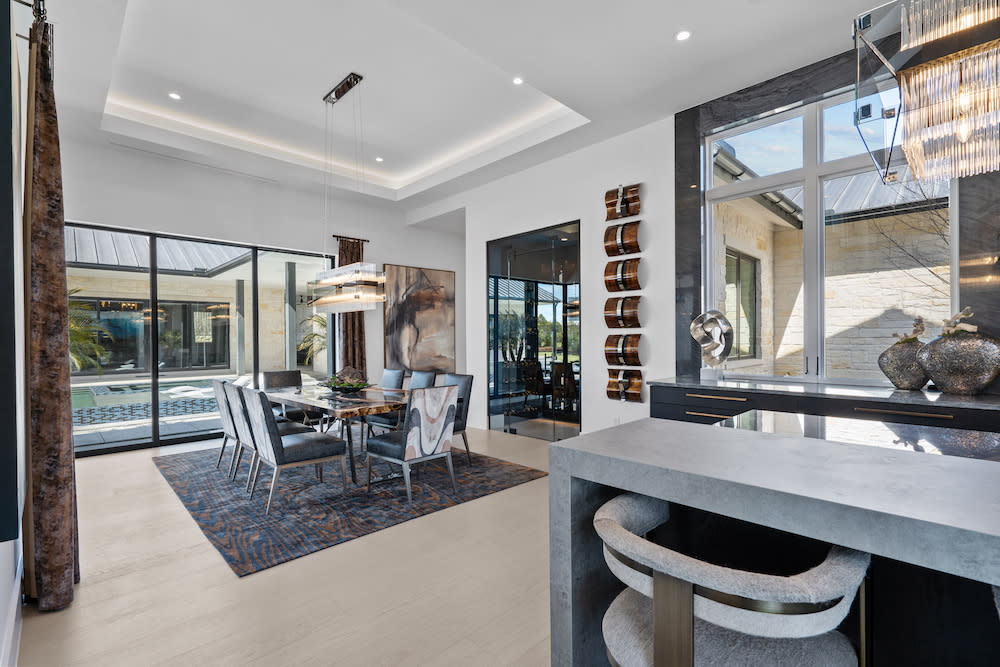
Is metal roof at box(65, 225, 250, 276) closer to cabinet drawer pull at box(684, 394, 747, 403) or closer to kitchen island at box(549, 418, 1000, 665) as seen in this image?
cabinet drawer pull at box(684, 394, 747, 403)

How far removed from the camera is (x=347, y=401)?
12.8ft

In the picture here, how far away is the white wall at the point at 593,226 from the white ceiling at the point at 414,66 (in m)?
0.23

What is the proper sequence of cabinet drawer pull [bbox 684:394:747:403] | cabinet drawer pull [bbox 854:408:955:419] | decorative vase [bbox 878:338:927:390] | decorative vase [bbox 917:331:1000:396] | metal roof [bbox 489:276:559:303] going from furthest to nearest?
metal roof [bbox 489:276:559:303] < cabinet drawer pull [bbox 684:394:747:403] < decorative vase [bbox 878:338:927:390] < decorative vase [bbox 917:331:1000:396] < cabinet drawer pull [bbox 854:408:955:419]

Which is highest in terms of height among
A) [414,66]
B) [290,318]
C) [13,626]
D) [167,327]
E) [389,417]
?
[414,66]

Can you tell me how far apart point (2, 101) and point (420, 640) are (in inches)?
81.5

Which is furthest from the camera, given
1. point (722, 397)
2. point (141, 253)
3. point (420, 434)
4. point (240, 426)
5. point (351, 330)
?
point (351, 330)

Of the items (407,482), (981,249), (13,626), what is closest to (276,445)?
(407,482)

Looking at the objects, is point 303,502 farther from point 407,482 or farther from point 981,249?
point 981,249

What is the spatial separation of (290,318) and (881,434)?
6312mm

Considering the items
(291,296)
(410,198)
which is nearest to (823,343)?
(410,198)

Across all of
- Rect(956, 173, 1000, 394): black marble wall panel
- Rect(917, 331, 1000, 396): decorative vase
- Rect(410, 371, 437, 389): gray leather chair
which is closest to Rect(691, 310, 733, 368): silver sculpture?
Rect(917, 331, 1000, 396): decorative vase

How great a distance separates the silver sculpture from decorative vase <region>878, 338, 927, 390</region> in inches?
37.7

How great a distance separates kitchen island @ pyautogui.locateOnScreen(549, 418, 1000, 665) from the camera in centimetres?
75

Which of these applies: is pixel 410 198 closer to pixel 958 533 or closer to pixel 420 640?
pixel 420 640
